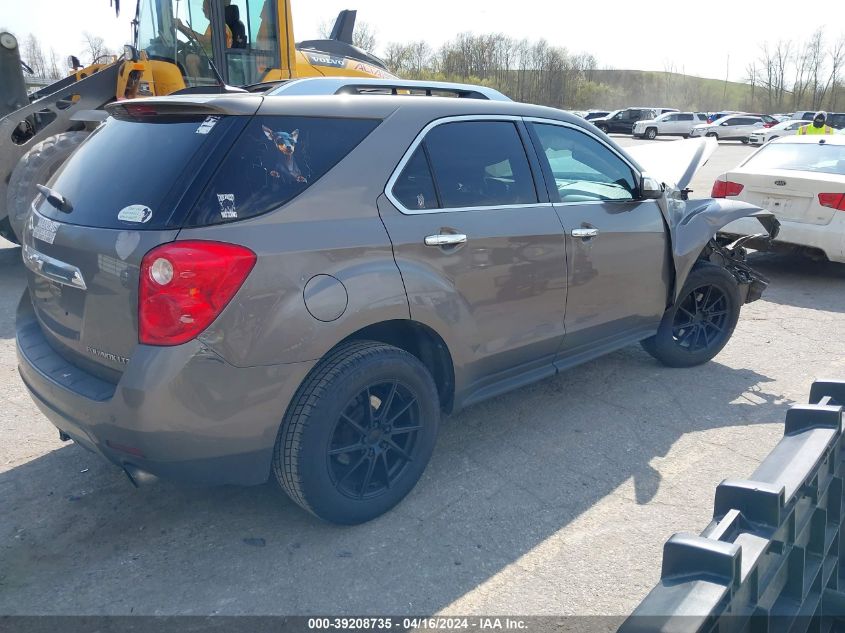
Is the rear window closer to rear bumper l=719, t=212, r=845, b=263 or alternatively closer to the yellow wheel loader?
the yellow wheel loader

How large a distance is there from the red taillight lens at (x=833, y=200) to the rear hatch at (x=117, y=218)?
662 cm

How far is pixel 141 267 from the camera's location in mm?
2559

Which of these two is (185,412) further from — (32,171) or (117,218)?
(32,171)

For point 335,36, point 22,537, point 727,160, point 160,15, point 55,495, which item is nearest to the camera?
point 22,537

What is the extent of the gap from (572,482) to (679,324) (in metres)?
2.05

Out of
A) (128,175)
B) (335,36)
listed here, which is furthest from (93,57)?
(128,175)

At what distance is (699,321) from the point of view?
5.12 meters

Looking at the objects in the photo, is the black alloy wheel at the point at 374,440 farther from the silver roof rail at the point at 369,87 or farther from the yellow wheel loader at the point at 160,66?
the yellow wheel loader at the point at 160,66

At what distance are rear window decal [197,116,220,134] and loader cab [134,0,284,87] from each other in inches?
203

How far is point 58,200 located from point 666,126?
46.6 metres

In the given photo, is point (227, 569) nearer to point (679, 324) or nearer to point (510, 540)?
point (510, 540)

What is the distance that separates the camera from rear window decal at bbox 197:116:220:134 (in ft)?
9.21

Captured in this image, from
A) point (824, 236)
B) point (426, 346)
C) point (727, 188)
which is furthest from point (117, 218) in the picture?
point (727, 188)

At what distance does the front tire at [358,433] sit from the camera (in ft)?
9.25
